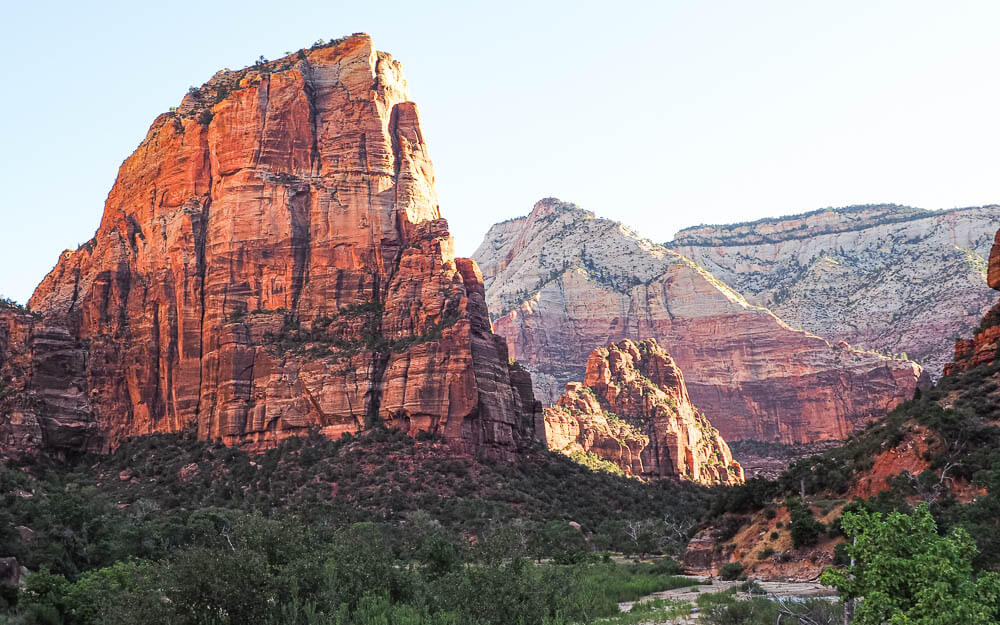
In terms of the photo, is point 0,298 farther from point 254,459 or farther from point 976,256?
point 976,256

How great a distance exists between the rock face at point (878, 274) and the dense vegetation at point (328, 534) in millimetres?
66510

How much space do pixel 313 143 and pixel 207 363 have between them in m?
24.5

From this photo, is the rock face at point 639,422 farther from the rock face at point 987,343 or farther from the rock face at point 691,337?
the rock face at point 987,343

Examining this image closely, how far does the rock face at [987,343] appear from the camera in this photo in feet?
142

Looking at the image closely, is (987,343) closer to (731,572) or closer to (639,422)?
(731,572)

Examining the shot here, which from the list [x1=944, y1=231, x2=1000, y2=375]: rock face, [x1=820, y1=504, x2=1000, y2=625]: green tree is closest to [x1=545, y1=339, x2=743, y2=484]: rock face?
[x1=944, y1=231, x2=1000, y2=375]: rock face

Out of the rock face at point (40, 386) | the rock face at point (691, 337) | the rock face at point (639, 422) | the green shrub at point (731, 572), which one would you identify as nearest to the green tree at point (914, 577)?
the green shrub at point (731, 572)

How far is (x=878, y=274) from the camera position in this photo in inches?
6107

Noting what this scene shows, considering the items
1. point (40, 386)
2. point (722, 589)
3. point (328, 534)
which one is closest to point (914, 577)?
point (722, 589)

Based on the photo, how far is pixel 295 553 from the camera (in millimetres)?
25484

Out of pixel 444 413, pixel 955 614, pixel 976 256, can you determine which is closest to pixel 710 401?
pixel 976 256

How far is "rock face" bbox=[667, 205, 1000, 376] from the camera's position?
13188 centimetres

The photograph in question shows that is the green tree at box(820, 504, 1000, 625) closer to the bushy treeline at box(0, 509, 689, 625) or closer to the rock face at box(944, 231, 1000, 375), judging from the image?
the bushy treeline at box(0, 509, 689, 625)

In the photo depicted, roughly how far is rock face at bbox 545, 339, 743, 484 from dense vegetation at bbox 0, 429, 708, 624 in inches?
362
